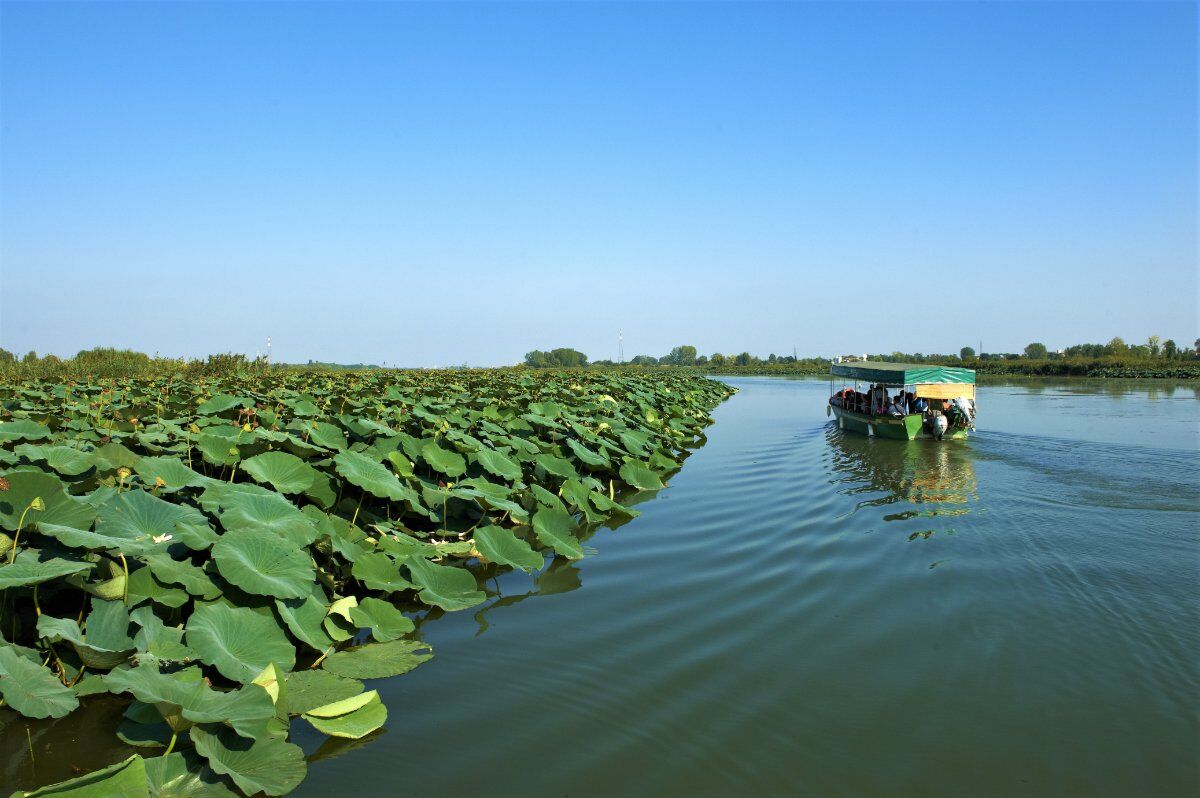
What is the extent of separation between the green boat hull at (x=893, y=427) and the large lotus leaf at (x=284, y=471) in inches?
529

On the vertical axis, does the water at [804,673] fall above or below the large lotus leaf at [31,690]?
below

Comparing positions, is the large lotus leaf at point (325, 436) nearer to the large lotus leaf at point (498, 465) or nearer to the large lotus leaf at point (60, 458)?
the large lotus leaf at point (498, 465)

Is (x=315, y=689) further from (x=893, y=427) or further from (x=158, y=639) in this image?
(x=893, y=427)

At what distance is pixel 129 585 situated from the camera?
120 inches

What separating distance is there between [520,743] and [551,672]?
2.21ft

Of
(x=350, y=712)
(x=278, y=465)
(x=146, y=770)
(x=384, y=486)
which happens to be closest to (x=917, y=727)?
(x=350, y=712)

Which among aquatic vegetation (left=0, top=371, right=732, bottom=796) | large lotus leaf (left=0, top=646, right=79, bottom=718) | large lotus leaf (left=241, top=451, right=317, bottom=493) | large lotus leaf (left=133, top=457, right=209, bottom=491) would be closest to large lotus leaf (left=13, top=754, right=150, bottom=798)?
aquatic vegetation (left=0, top=371, right=732, bottom=796)

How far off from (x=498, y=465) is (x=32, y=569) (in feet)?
12.7

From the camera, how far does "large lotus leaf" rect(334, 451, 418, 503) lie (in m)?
4.70

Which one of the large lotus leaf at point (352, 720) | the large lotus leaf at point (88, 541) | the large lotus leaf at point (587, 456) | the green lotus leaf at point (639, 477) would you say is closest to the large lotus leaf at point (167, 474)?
the large lotus leaf at point (88, 541)

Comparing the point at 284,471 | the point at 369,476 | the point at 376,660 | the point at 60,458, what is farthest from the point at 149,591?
the point at 369,476

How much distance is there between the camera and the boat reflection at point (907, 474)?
346 inches

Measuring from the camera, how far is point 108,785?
1991 mm

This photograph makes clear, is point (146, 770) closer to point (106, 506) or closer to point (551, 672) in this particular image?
point (106, 506)
